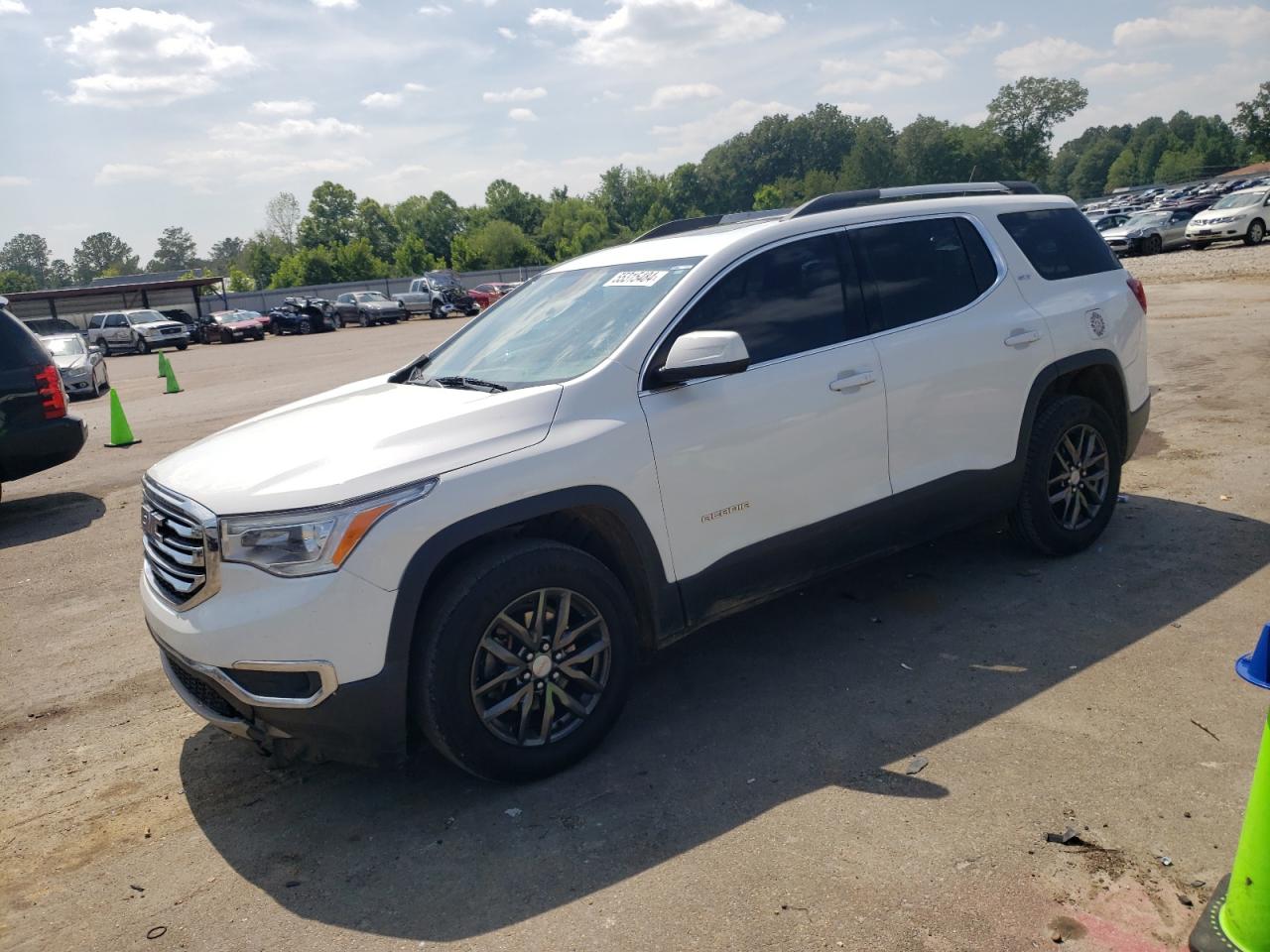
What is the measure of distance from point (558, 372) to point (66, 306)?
61.7 meters

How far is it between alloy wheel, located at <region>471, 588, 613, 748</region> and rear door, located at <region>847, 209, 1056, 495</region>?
1.73m

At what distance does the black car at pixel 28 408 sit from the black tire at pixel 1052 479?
25.4 ft

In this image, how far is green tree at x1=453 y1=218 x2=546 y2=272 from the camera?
87.3 metres

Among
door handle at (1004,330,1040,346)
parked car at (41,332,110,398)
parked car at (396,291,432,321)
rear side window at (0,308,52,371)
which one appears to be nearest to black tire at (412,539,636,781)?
door handle at (1004,330,1040,346)

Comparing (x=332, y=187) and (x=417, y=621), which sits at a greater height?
(x=332, y=187)

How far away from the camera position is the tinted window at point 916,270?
186 inches

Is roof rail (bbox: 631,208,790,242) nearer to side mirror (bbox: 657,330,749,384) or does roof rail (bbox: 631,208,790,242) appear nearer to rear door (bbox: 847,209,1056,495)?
rear door (bbox: 847,209,1056,495)

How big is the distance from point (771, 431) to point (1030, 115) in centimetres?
13562

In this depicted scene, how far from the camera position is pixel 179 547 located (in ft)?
11.9

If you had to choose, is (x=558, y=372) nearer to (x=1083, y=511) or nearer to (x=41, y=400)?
(x=1083, y=511)

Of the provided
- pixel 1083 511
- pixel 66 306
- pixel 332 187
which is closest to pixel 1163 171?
pixel 332 187

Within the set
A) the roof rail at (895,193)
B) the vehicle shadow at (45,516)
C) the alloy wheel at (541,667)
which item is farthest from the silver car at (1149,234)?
the alloy wheel at (541,667)

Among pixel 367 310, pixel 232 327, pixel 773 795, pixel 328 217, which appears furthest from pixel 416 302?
pixel 328 217

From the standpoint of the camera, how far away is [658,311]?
4.12 m
